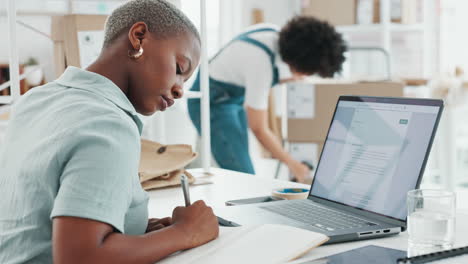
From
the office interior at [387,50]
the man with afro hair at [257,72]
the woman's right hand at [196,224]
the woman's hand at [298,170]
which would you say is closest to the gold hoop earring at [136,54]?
the woman's right hand at [196,224]

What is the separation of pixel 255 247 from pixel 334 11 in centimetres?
319

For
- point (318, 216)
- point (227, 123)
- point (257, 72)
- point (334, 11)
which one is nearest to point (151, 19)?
point (318, 216)

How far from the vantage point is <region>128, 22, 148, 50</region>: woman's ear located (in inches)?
33.9

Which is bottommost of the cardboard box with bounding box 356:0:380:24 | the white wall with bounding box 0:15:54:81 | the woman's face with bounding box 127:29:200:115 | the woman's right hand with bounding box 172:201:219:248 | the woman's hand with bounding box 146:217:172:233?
the woman's hand with bounding box 146:217:172:233

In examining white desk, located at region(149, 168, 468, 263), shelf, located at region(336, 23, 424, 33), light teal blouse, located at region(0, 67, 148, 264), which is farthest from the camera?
shelf, located at region(336, 23, 424, 33)

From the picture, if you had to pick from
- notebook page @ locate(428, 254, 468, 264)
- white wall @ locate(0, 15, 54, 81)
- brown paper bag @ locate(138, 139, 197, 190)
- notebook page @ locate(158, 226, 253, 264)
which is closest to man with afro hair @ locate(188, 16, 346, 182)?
brown paper bag @ locate(138, 139, 197, 190)

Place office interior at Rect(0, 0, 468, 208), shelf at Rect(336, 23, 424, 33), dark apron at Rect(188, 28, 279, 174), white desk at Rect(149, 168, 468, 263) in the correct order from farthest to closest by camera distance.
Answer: shelf at Rect(336, 23, 424, 33) < office interior at Rect(0, 0, 468, 208) < dark apron at Rect(188, 28, 279, 174) < white desk at Rect(149, 168, 468, 263)

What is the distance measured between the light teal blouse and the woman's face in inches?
1.4

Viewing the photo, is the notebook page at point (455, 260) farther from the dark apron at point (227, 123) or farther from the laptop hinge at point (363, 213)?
the dark apron at point (227, 123)

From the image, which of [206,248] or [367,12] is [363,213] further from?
[367,12]

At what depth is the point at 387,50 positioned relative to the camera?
12.6 feet

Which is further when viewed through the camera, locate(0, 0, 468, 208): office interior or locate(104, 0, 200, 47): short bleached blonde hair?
locate(0, 0, 468, 208): office interior

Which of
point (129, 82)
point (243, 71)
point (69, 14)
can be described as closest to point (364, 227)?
point (129, 82)

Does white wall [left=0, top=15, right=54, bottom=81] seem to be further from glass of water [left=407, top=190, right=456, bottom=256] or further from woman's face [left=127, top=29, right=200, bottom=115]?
glass of water [left=407, top=190, right=456, bottom=256]
